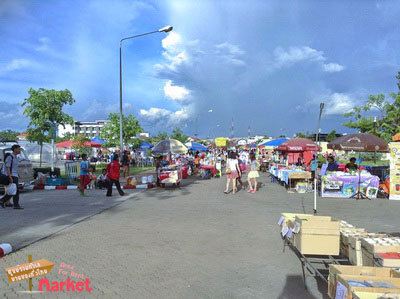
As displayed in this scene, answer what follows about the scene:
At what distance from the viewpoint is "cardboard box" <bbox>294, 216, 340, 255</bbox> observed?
441cm

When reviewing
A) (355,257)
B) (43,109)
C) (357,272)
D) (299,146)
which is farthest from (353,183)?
(43,109)

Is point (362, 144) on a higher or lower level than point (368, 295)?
higher

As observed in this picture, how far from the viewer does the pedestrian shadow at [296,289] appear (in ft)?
12.8

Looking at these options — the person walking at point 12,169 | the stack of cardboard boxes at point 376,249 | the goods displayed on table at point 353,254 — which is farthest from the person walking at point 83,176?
the stack of cardboard boxes at point 376,249

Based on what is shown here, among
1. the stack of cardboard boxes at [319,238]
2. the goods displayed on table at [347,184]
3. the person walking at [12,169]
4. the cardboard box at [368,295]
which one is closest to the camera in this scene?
the cardboard box at [368,295]

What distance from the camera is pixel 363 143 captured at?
13305 millimetres

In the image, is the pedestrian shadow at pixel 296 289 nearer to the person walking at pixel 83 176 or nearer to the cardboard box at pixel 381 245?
the cardboard box at pixel 381 245

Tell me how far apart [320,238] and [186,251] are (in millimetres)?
2312

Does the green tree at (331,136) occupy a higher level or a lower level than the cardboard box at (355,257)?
higher

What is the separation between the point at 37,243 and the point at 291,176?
35.0 ft

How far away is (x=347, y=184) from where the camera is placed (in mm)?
12352

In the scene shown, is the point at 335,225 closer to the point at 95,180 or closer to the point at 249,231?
the point at 249,231

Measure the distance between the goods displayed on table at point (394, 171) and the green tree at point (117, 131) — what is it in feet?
90.0

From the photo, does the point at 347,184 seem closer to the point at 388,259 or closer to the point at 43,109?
the point at 388,259
